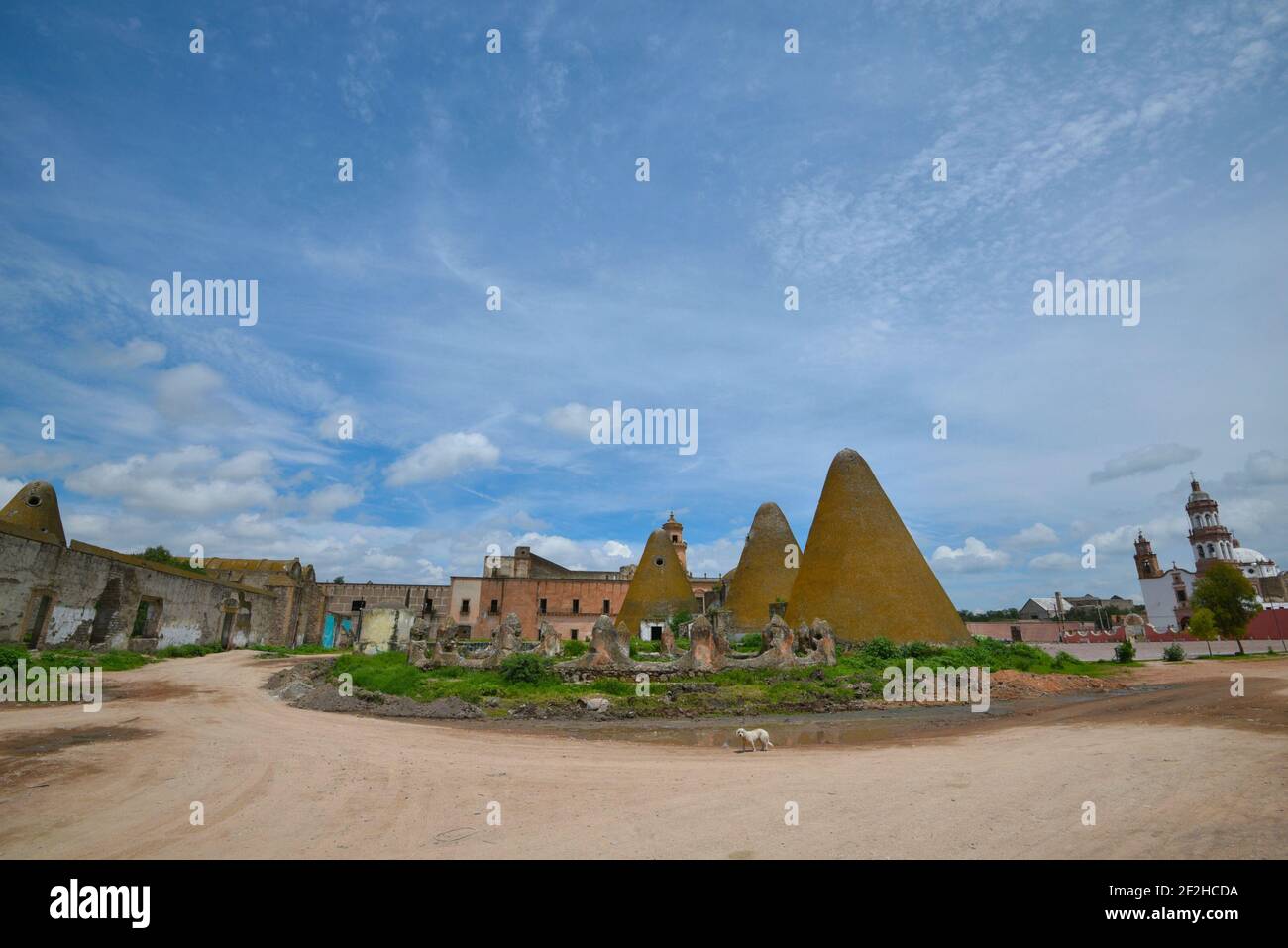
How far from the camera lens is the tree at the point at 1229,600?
114 ft

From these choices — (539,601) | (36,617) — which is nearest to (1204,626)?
(539,601)

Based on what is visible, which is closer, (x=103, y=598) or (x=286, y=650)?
(x=103, y=598)

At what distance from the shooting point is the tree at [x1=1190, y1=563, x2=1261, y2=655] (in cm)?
3469

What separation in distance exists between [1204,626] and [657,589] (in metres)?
33.1

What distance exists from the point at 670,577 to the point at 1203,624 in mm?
32269

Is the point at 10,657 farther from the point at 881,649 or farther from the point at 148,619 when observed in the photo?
the point at 881,649

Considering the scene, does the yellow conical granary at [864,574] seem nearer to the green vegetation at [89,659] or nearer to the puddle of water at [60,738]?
the puddle of water at [60,738]

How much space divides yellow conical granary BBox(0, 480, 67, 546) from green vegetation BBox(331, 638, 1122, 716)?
15.8 metres

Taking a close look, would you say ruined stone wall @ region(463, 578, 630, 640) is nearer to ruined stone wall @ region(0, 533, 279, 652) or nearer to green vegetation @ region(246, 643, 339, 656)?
green vegetation @ region(246, 643, 339, 656)

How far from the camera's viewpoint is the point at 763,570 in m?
32.7

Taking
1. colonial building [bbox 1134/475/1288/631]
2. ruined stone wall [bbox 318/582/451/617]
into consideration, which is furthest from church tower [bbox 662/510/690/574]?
colonial building [bbox 1134/475/1288/631]

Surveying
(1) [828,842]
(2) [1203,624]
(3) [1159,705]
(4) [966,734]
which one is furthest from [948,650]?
(2) [1203,624]

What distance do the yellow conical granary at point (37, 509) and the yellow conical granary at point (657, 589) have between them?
85.9ft
